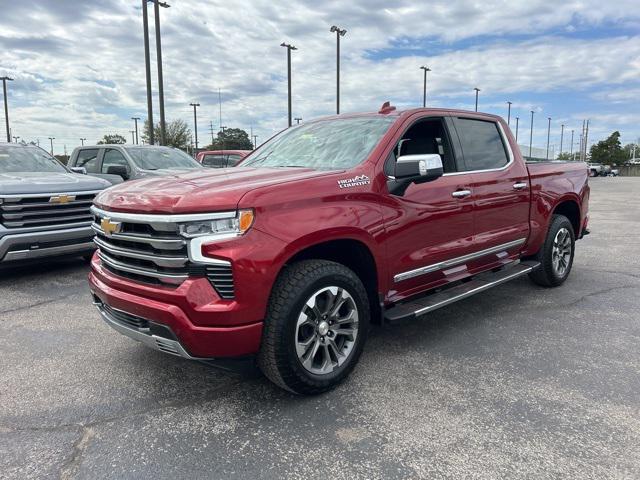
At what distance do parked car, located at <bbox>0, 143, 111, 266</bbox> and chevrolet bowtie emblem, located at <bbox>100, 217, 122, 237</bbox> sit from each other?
128 inches

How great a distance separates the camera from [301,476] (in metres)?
2.40

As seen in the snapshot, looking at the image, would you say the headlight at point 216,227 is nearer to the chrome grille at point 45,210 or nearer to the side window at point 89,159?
the chrome grille at point 45,210

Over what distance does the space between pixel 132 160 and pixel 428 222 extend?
743 centimetres

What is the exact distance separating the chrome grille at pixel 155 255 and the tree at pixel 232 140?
5751 centimetres

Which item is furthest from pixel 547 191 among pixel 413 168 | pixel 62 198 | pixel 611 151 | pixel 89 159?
pixel 611 151

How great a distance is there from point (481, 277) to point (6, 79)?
54.0 m

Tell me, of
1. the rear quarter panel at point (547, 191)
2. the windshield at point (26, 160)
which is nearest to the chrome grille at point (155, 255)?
the rear quarter panel at point (547, 191)

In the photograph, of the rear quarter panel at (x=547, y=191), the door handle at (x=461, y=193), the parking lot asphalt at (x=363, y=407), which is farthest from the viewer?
the rear quarter panel at (x=547, y=191)

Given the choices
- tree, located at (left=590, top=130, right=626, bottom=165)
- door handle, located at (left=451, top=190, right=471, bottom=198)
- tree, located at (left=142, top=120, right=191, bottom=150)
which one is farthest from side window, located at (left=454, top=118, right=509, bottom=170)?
tree, located at (left=590, top=130, right=626, bottom=165)

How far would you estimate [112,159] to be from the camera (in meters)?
10.1

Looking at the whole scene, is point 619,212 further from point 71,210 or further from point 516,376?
point 71,210

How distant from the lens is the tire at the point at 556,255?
17.7 feet

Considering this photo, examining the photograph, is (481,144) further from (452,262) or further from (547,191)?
(452,262)

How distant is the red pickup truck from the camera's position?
8.98ft
